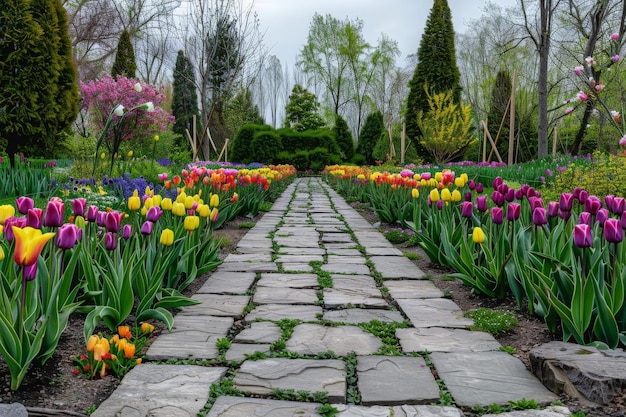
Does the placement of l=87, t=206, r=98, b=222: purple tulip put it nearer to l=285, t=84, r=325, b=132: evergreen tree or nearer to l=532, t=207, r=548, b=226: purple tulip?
l=532, t=207, r=548, b=226: purple tulip

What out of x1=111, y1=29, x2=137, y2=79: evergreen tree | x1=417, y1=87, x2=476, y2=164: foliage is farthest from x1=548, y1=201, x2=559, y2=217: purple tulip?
x1=111, y1=29, x2=137, y2=79: evergreen tree

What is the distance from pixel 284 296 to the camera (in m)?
3.42

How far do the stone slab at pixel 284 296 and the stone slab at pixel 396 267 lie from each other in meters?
0.78

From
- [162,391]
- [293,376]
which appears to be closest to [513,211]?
[293,376]

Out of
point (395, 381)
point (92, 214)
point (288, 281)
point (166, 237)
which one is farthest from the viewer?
point (288, 281)

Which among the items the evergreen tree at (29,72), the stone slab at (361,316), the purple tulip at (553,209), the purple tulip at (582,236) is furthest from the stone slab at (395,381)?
the evergreen tree at (29,72)

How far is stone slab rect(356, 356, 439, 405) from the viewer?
1.94 meters

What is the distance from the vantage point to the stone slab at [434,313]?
114 inches

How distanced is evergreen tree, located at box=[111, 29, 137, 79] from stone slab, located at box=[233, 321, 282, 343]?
71.4ft

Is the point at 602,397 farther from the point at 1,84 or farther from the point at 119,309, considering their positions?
the point at 1,84

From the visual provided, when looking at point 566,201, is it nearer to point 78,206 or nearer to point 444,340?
point 444,340

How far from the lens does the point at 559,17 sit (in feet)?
69.5

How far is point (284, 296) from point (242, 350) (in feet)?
3.24

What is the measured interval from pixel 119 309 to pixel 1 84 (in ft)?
26.9
